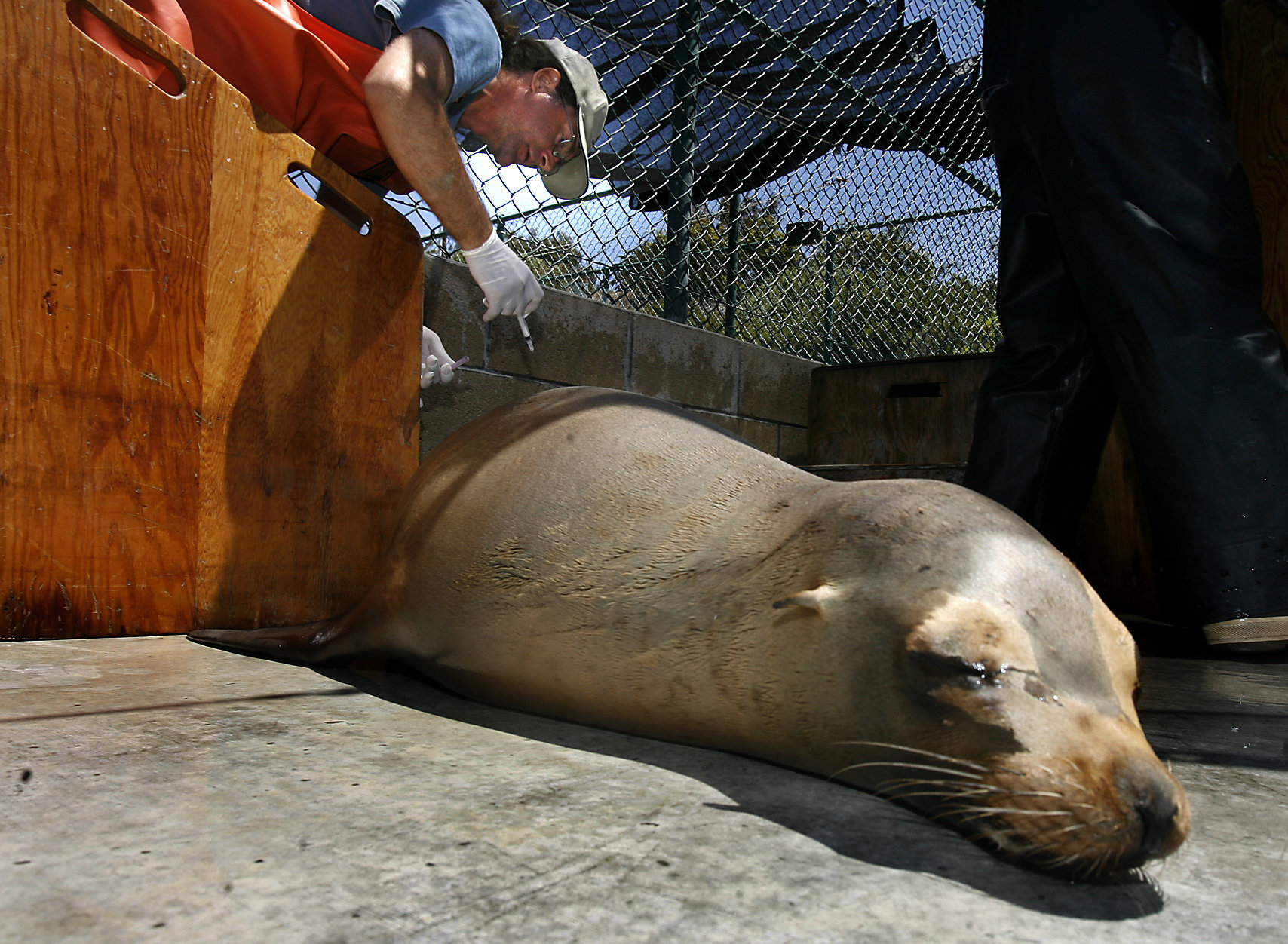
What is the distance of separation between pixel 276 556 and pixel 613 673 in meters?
1.36

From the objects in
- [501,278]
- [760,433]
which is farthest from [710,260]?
[501,278]

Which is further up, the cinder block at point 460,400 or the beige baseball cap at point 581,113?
the beige baseball cap at point 581,113

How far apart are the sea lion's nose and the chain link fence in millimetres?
3003

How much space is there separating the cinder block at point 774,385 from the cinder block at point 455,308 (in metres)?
1.79

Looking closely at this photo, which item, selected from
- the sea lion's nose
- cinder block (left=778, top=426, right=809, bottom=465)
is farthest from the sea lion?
cinder block (left=778, top=426, right=809, bottom=465)

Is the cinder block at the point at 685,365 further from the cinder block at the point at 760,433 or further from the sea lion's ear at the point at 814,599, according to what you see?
the sea lion's ear at the point at 814,599

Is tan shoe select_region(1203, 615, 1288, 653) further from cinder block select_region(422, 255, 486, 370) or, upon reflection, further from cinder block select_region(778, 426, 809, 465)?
cinder block select_region(778, 426, 809, 465)

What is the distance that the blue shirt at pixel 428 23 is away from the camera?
2857 mm

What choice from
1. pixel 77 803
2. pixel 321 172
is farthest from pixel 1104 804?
pixel 321 172

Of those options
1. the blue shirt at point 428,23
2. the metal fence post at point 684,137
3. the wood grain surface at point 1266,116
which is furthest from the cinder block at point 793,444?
the blue shirt at point 428,23

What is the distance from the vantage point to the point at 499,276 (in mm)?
3275

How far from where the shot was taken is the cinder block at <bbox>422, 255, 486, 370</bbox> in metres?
3.42

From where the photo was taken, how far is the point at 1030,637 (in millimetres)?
1229

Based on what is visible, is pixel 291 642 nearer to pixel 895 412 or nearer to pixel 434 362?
pixel 434 362
